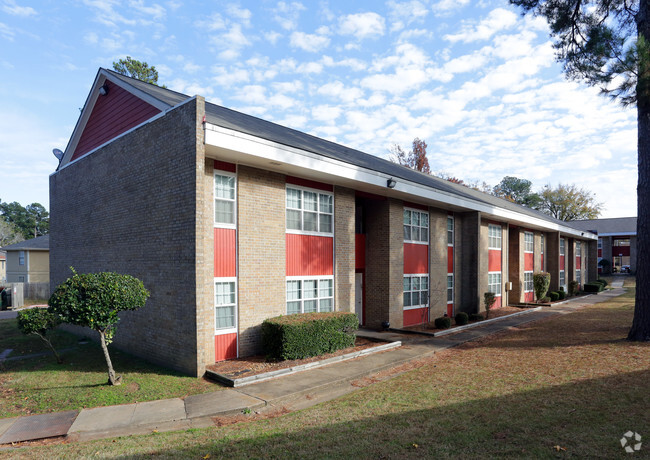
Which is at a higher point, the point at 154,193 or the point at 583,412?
the point at 154,193

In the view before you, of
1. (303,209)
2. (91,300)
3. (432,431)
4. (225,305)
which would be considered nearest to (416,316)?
(303,209)

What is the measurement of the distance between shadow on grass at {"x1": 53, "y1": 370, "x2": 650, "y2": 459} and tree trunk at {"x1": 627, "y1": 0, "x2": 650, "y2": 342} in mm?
6444

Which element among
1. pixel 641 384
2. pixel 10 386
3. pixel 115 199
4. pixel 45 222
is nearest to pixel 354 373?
pixel 641 384

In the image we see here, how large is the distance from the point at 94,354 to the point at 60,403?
4341 millimetres

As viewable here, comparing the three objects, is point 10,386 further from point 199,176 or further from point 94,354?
point 199,176

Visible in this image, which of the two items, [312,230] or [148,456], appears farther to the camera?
[312,230]

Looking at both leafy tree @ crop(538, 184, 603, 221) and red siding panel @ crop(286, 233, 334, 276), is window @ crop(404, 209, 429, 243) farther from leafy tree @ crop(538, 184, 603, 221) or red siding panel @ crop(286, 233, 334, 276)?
leafy tree @ crop(538, 184, 603, 221)

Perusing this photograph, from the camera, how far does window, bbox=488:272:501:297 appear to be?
25022 mm

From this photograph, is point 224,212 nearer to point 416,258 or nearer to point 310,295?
point 310,295

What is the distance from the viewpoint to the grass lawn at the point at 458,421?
223 inches

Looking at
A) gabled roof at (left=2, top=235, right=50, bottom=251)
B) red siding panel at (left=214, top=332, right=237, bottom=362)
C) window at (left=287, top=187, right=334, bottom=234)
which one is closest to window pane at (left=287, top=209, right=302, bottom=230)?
window at (left=287, top=187, right=334, bottom=234)

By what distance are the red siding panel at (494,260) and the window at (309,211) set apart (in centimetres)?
1414

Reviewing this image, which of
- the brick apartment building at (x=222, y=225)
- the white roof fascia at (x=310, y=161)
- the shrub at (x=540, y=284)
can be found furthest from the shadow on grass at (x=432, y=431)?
the shrub at (x=540, y=284)

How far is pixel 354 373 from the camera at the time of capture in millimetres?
10336
